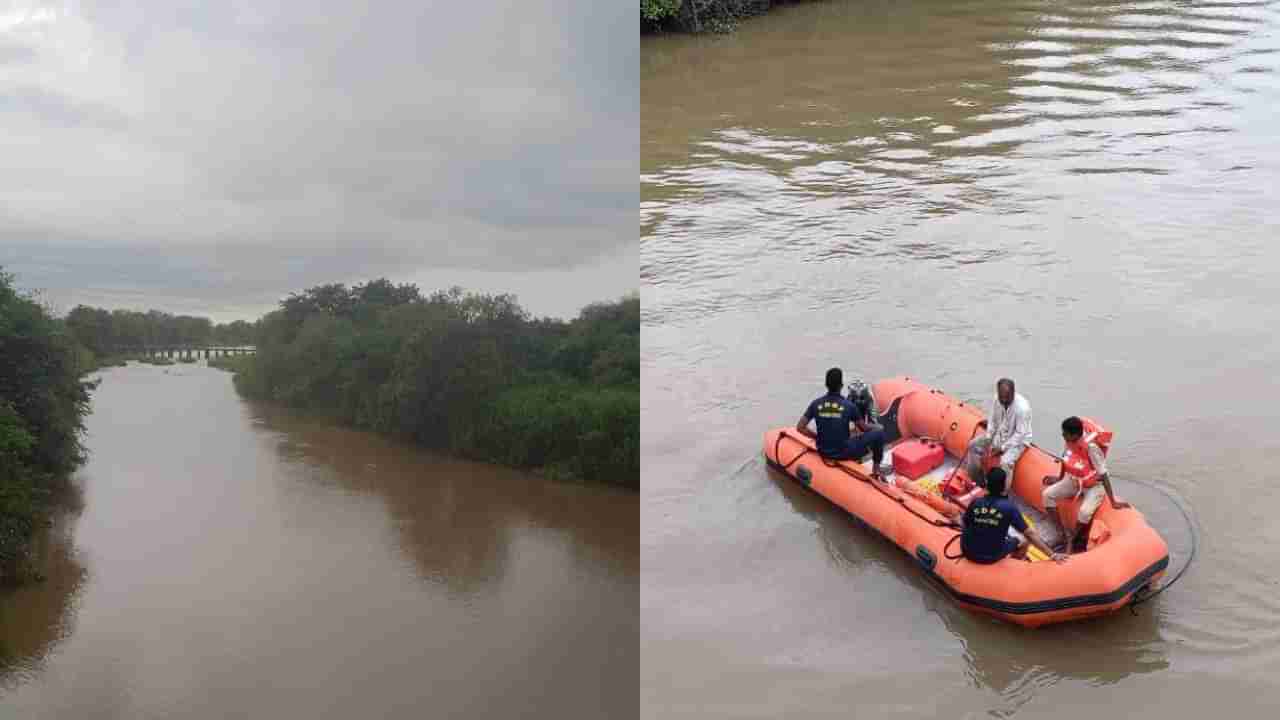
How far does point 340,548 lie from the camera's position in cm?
720

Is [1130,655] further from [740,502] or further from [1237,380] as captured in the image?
[1237,380]

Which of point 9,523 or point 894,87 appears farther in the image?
point 894,87

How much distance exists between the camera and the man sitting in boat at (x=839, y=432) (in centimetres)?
632

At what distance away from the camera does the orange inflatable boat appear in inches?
193

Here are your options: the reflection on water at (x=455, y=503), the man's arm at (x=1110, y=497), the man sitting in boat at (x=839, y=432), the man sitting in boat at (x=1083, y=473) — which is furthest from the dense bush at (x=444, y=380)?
the man's arm at (x=1110, y=497)

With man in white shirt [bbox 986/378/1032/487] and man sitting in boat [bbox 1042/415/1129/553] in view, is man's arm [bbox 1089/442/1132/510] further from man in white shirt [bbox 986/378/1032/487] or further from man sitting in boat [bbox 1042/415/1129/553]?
man in white shirt [bbox 986/378/1032/487]

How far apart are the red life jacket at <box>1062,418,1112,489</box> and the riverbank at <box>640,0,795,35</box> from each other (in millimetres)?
14582

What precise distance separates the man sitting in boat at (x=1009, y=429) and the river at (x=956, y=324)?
0.73m

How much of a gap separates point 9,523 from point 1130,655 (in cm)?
664

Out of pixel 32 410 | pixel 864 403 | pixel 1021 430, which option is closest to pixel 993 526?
pixel 1021 430

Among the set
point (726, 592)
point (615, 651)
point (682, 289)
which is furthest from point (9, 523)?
point (682, 289)

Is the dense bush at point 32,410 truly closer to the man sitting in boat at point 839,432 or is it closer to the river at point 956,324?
the river at point 956,324

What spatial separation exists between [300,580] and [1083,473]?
522cm

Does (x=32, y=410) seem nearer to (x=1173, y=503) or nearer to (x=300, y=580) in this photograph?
(x=300, y=580)
